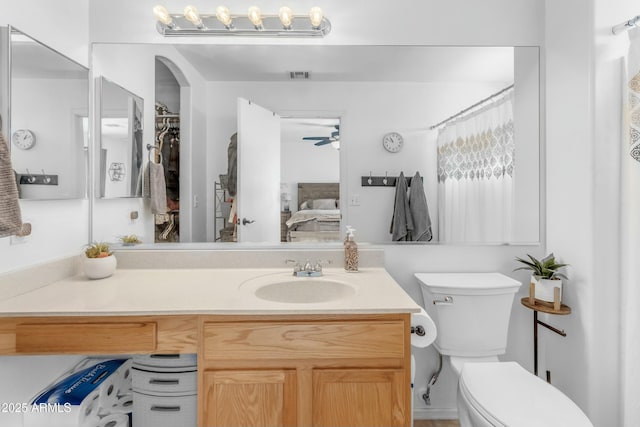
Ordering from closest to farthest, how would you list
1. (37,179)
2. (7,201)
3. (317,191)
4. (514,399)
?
(7,201) < (514,399) < (37,179) < (317,191)

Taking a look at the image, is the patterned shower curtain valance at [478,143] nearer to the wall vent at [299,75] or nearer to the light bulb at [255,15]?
the wall vent at [299,75]

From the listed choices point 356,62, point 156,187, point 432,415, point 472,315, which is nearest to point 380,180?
point 356,62

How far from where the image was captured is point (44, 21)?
1.49 m

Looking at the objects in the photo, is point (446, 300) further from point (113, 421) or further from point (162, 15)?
point (162, 15)

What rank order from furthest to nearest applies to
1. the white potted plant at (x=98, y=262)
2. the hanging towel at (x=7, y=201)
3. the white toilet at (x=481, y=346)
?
the white potted plant at (x=98, y=262) → the white toilet at (x=481, y=346) → the hanging towel at (x=7, y=201)

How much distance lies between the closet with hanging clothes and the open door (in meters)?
0.33

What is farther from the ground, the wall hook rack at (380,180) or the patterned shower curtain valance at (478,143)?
the patterned shower curtain valance at (478,143)

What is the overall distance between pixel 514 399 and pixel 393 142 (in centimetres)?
123

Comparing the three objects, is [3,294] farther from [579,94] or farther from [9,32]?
[579,94]

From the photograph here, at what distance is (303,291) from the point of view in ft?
5.35

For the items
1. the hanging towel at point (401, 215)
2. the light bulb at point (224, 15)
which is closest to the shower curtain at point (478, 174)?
the hanging towel at point (401, 215)

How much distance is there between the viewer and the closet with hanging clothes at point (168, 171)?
188 cm

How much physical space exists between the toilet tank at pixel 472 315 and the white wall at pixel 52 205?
1659 mm

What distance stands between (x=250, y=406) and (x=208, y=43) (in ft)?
5.41
